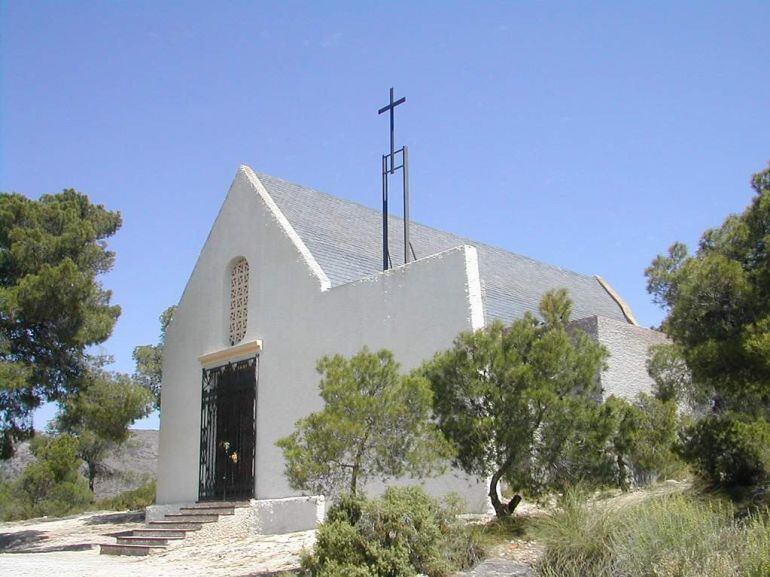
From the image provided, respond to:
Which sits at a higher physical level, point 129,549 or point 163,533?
point 163,533

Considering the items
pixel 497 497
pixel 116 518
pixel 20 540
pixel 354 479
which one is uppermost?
pixel 354 479

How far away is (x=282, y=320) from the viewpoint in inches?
647

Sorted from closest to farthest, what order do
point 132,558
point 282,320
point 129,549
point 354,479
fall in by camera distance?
point 354,479
point 132,558
point 129,549
point 282,320

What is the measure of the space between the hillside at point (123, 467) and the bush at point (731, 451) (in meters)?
26.9

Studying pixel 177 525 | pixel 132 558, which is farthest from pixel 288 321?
pixel 132 558

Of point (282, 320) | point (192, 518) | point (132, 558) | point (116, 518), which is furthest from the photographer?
point (116, 518)

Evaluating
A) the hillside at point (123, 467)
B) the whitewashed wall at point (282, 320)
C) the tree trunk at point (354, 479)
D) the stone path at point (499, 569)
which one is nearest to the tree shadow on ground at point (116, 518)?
the whitewashed wall at point (282, 320)

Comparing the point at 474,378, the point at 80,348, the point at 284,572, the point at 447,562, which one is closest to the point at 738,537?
the point at 447,562

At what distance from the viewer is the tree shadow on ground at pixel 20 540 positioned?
1670 centimetres

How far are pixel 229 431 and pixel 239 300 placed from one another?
10.1 feet

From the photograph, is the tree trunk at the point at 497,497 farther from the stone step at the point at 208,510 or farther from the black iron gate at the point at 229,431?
the black iron gate at the point at 229,431

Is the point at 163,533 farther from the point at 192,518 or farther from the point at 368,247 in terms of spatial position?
the point at 368,247

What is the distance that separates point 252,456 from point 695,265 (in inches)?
382

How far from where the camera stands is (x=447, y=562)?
8656 millimetres
